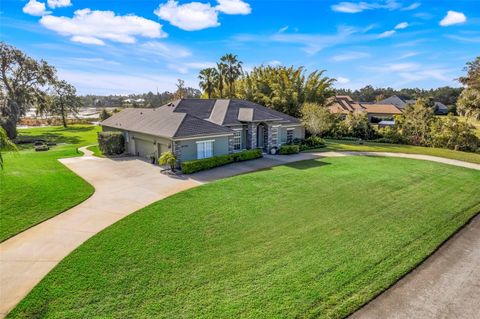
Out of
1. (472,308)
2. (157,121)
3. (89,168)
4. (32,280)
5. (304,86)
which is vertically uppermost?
(304,86)

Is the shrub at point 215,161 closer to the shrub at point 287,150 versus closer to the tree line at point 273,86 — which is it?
the shrub at point 287,150

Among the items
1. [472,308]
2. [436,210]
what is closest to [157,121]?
[436,210]

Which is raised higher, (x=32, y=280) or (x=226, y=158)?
(x=226, y=158)

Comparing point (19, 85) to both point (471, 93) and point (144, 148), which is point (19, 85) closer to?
point (144, 148)

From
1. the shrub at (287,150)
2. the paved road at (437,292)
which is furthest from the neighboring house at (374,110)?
the paved road at (437,292)

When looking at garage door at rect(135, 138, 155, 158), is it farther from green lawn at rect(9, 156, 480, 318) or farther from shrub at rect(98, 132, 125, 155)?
green lawn at rect(9, 156, 480, 318)

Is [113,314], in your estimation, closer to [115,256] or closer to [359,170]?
[115,256]

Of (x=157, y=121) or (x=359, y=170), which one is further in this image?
(x=157, y=121)

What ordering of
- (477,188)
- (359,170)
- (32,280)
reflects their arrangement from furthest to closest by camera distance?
(359,170)
(477,188)
(32,280)
